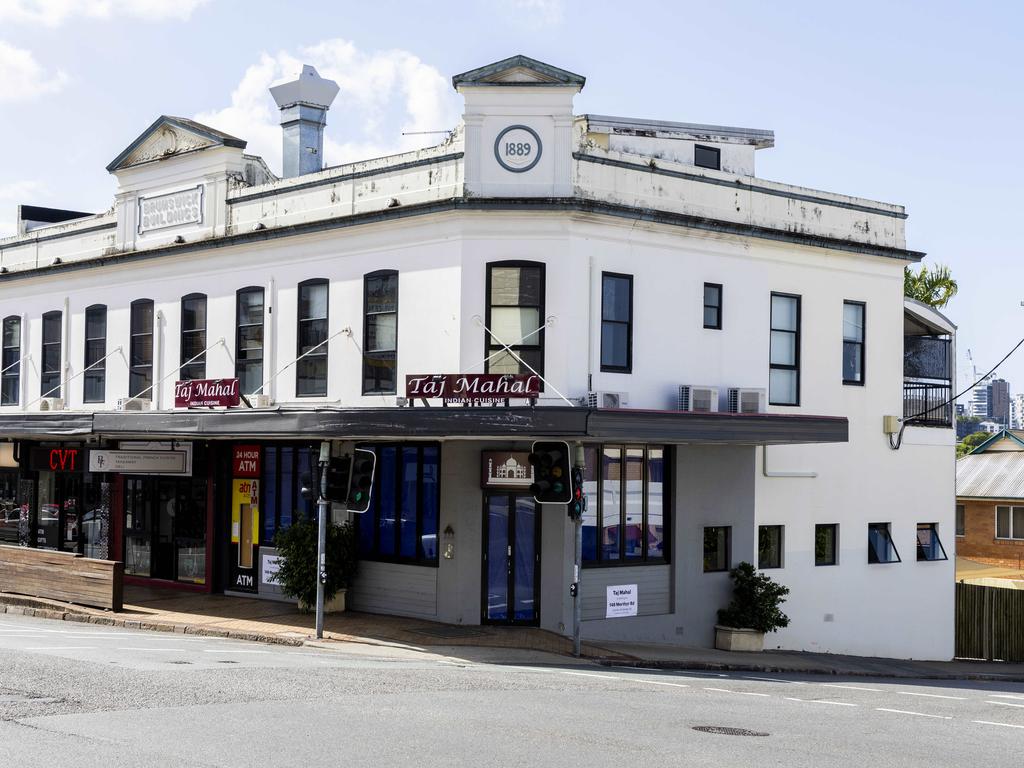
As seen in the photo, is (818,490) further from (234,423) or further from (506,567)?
(234,423)

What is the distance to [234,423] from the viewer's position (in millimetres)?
21875

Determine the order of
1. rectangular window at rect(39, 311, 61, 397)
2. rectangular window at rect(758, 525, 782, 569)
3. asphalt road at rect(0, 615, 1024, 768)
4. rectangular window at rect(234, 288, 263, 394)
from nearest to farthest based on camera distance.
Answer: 1. asphalt road at rect(0, 615, 1024, 768)
2. rectangular window at rect(758, 525, 782, 569)
3. rectangular window at rect(234, 288, 263, 394)
4. rectangular window at rect(39, 311, 61, 397)

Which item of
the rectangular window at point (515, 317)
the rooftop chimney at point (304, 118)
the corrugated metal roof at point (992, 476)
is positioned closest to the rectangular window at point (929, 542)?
the rectangular window at point (515, 317)

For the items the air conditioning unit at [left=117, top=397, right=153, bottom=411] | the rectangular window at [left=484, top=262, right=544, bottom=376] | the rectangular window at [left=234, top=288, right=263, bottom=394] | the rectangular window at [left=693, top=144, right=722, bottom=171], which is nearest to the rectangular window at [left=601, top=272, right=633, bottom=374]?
the rectangular window at [left=484, top=262, right=544, bottom=376]

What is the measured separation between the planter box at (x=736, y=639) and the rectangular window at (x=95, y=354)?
14860 mm

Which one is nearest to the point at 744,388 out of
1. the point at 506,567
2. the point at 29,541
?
the point at 506,567

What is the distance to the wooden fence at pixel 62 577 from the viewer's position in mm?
23531

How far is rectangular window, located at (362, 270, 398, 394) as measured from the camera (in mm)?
22609

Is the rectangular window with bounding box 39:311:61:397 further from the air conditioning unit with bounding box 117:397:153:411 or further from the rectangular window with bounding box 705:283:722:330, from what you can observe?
the rectangular window with bounding box 705:283:722:330

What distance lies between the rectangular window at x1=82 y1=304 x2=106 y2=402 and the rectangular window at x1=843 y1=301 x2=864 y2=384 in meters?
16.3

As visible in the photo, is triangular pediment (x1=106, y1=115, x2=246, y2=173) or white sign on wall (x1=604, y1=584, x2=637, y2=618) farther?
triangular pediment (x1=106, y1=115, x2=246, y2=173)

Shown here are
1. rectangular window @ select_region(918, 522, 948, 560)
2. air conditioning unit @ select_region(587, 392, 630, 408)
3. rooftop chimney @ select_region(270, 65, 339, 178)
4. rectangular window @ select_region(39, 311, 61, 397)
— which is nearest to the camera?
air conditioning unit @ select_region(587, 392, 630, 408)

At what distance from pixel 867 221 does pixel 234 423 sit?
13.4m

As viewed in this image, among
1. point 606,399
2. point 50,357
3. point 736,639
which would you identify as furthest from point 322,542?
point 50,357
